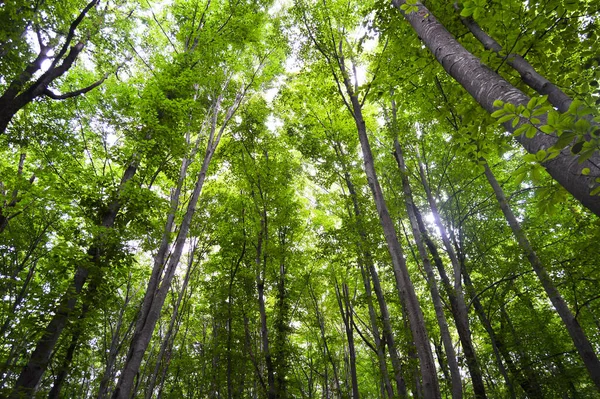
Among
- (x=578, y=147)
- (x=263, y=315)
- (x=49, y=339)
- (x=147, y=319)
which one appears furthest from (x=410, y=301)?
(x=49, y=339)

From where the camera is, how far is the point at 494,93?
5.95 feet

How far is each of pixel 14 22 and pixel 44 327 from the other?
576 centimetres

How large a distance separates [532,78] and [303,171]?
12.3 m

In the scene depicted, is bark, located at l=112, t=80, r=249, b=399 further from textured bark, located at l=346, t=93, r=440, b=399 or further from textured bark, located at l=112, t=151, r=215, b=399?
textured bark, located at l=346, t=93, r=440, b=399

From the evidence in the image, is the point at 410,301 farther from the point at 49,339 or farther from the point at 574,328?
the point at 49,339

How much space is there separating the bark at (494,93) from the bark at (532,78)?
0.96 feet

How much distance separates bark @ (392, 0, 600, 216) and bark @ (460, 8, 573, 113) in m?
0.29

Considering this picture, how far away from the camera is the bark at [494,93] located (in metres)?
1.27

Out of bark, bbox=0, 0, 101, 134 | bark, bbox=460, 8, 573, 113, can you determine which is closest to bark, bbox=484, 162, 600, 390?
bark, bbox=460, 8, 573, 113

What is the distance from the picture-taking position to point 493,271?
10023mm

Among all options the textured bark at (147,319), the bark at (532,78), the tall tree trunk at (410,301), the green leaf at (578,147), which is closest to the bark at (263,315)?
the textured bark at (147,319)

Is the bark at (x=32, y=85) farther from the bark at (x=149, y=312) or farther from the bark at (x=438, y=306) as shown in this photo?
the bark at (x=438, y=306)

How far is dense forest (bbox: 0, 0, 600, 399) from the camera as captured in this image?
2.44 m

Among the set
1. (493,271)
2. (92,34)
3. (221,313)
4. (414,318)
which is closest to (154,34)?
(92,34)
